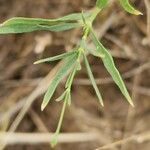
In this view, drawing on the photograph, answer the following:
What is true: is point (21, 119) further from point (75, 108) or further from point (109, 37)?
point (109, 37)

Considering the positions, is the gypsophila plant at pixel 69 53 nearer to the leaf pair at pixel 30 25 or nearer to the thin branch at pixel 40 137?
the leaf pair at pixel 30 25

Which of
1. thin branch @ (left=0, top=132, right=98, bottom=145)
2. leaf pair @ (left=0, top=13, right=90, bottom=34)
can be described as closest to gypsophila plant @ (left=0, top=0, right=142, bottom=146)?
leaf pair @ (left=0, top=13, right=90, bottom=34)

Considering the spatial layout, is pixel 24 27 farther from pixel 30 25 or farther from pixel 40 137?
pixel 40 137

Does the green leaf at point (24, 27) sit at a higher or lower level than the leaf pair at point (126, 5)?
higher

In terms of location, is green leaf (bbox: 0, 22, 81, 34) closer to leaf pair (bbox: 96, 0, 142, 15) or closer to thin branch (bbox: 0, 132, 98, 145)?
leaf pair (bbox: 96, 0, 142, 15)

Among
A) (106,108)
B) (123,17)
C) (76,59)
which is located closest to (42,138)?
(106,108)

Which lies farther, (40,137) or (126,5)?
(40,137)

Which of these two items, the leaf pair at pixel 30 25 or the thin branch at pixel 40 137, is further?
the thin branch at pixel 40 137

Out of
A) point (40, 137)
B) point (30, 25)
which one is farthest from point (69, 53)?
point (40, 137)

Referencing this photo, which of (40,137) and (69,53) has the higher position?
(69,53)

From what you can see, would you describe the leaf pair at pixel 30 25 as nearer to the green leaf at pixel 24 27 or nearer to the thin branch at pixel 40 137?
the green leaf at pixel 24 27

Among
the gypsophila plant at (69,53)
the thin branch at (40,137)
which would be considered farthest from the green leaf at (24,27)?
the thin branch at (40,137)
